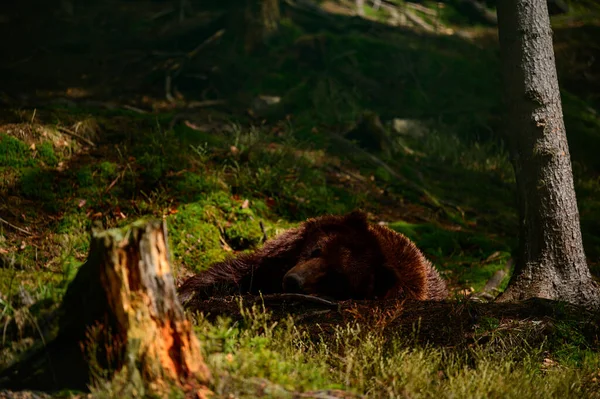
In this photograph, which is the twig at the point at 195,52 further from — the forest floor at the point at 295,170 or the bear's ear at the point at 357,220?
the bear's ear at the point at 357,220

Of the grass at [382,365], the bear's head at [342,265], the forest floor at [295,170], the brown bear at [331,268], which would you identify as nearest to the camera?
the grass at [382,365]

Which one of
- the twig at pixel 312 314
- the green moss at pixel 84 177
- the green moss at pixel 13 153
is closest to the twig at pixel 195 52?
the green moss at pixel 13 153

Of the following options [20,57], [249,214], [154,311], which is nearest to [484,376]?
[154,311]

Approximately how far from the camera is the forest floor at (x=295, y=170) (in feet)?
12.7

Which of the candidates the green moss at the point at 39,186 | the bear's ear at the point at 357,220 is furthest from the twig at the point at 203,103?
the bear's ear at the point at 357,220

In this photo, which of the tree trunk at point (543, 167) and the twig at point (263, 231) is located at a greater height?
the tree trunk at point (543, 167)

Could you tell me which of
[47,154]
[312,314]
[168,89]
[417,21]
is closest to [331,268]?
[312,314]

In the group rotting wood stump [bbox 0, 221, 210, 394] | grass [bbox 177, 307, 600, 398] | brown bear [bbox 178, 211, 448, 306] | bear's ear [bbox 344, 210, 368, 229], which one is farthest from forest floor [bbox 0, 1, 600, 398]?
bear's ear [bbox 344, 210, 368, 229]

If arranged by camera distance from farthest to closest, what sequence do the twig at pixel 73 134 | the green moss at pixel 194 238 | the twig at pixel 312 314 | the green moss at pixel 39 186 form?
the twig at pixel 73 134, the green moss at pixel 39 186, the green moss at pixel 194 238, the twig at pixel 312 314

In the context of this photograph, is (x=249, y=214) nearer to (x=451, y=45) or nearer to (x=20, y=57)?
(x=20, y=57)

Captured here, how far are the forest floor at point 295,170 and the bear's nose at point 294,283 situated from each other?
1.29 feet

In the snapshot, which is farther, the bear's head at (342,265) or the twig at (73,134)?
the twig at (73,134)

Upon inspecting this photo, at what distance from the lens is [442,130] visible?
47.1 feet

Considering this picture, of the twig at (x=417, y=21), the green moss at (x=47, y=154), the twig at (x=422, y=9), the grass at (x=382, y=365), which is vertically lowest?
the grass at (x=382, y=365)
